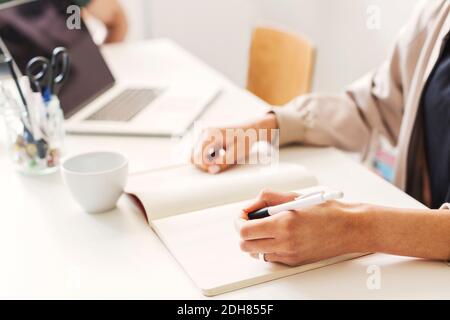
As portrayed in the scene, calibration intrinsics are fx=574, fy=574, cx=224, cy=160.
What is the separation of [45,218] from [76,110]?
48 centimetres

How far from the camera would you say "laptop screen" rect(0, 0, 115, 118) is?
3.97 ft

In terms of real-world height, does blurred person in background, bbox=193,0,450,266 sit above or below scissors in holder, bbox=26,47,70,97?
below

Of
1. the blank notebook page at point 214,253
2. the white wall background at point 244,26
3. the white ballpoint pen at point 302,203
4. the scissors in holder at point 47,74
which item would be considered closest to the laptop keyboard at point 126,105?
the scissors in holder at point 47,74

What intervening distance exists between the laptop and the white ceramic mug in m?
0.29

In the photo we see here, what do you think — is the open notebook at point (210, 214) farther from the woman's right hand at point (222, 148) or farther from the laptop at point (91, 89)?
the laptop at point (91, 89)

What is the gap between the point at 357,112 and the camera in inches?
48.4

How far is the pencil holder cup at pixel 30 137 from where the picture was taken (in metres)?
1.03

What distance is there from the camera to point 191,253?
30.4 inches

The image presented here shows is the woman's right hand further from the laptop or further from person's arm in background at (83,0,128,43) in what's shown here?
person's arm in background at (83,0,128,43)

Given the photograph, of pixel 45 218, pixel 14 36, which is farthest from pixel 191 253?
pixel 14 36

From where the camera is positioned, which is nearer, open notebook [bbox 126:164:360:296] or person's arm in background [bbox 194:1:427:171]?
open notebook [bbox 126:164:360:296]

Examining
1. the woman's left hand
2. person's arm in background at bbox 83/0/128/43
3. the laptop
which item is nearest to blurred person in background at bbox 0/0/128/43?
person's arm in background at bbox 83/0/128/43

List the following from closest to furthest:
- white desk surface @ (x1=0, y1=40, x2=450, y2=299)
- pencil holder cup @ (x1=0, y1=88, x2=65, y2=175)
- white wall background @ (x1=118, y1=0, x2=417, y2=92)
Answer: white desk surface @ (x1=0, y1=40, x2=450, y2=299) → pencil holder cup @ (x1=0, y1=88, x2=65, y2=175) → white wall background @ (x1=118, y1=0, x2=417, y2=92)
